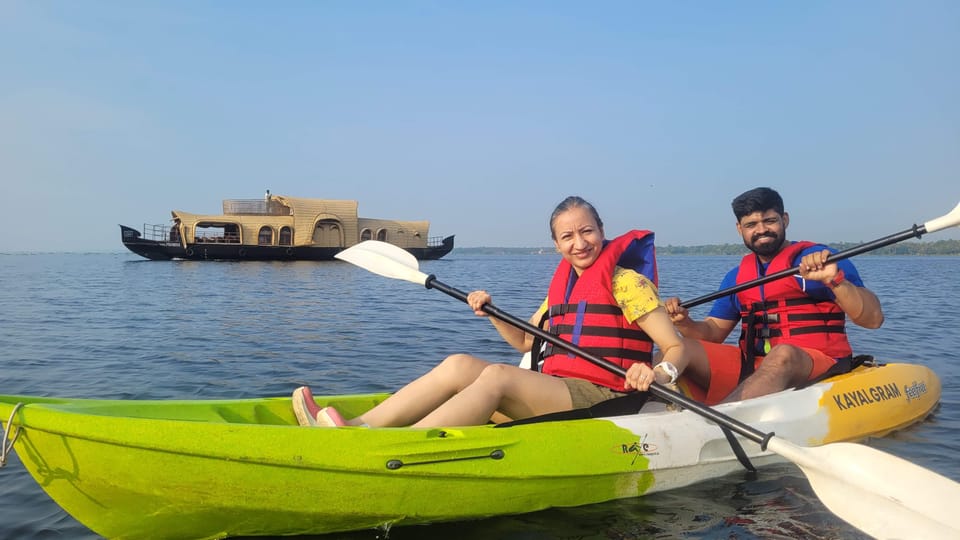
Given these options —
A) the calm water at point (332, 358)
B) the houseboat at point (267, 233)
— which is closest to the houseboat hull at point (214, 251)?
the houseboat at point (267, 233)

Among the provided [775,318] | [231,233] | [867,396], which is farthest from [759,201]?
[231,233]

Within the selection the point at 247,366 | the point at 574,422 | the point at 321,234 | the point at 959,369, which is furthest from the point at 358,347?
the point at 321,234

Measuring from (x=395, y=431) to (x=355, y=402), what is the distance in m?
1.11

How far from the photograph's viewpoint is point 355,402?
398 centimetres

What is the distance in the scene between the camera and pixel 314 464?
274 cm

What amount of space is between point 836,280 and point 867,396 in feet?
3.70

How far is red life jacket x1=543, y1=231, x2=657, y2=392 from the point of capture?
3516 mm

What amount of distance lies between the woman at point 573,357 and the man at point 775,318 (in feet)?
3.64

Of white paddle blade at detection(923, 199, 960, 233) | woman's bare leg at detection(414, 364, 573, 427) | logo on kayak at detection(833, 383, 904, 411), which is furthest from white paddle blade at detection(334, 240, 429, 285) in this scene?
white paddle blade at detection(923, 199, 960, 233)

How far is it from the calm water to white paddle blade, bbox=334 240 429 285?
1827 mm

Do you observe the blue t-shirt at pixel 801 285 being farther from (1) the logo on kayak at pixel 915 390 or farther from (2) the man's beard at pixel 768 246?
(1) the logo on kayak at pixel 915 390

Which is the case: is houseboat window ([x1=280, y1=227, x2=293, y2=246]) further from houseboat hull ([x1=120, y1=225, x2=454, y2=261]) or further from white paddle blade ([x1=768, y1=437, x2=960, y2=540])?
white paddle blade ([x1=768, y1=437, x2=960, y2=540])

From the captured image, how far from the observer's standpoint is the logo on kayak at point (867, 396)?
440 centimetres

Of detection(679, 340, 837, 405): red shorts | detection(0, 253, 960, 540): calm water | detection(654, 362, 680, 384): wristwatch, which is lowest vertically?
detection(0, 253, 960, 540): calm water
